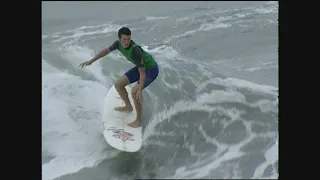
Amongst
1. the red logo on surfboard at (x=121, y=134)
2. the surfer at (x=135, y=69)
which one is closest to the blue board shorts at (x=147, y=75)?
the surfer at (x=135, y=69)

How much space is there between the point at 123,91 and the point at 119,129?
21.3 inches

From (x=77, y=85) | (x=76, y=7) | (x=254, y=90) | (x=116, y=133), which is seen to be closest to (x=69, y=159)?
(x=116, y=133)

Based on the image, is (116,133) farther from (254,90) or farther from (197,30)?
(197,30)

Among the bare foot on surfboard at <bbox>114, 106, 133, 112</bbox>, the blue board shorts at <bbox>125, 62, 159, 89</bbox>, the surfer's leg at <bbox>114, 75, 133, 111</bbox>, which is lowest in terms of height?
the bare foot on surfboard at <bbox>114, 106, 133, 112</bbox>

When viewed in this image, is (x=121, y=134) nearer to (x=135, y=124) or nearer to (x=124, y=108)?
(x=135, y=124)

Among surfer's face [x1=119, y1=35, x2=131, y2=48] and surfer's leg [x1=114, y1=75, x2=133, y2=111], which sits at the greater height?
surfer's face [x1=119, y1=35, x2=131, y2=48]

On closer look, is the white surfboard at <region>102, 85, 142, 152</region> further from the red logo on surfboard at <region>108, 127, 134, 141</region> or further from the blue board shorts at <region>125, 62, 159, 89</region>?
the blue board shorts at <region>125, 62, 159, 89</region>

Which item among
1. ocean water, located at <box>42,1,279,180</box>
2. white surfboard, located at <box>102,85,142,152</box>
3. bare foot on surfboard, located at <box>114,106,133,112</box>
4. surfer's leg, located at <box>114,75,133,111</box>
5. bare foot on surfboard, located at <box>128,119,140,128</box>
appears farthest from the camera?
bare foot on surfboard, located at <box>114,106,133,112</box>

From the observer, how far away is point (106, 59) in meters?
6.79

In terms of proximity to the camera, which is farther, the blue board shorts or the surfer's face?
the blue board shorts

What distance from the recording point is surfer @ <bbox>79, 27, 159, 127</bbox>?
4.16 meters

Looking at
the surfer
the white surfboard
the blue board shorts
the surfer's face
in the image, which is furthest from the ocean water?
the surfer's face

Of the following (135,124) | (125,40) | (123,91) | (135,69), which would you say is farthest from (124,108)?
(125,40)

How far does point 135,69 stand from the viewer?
4531 mm
